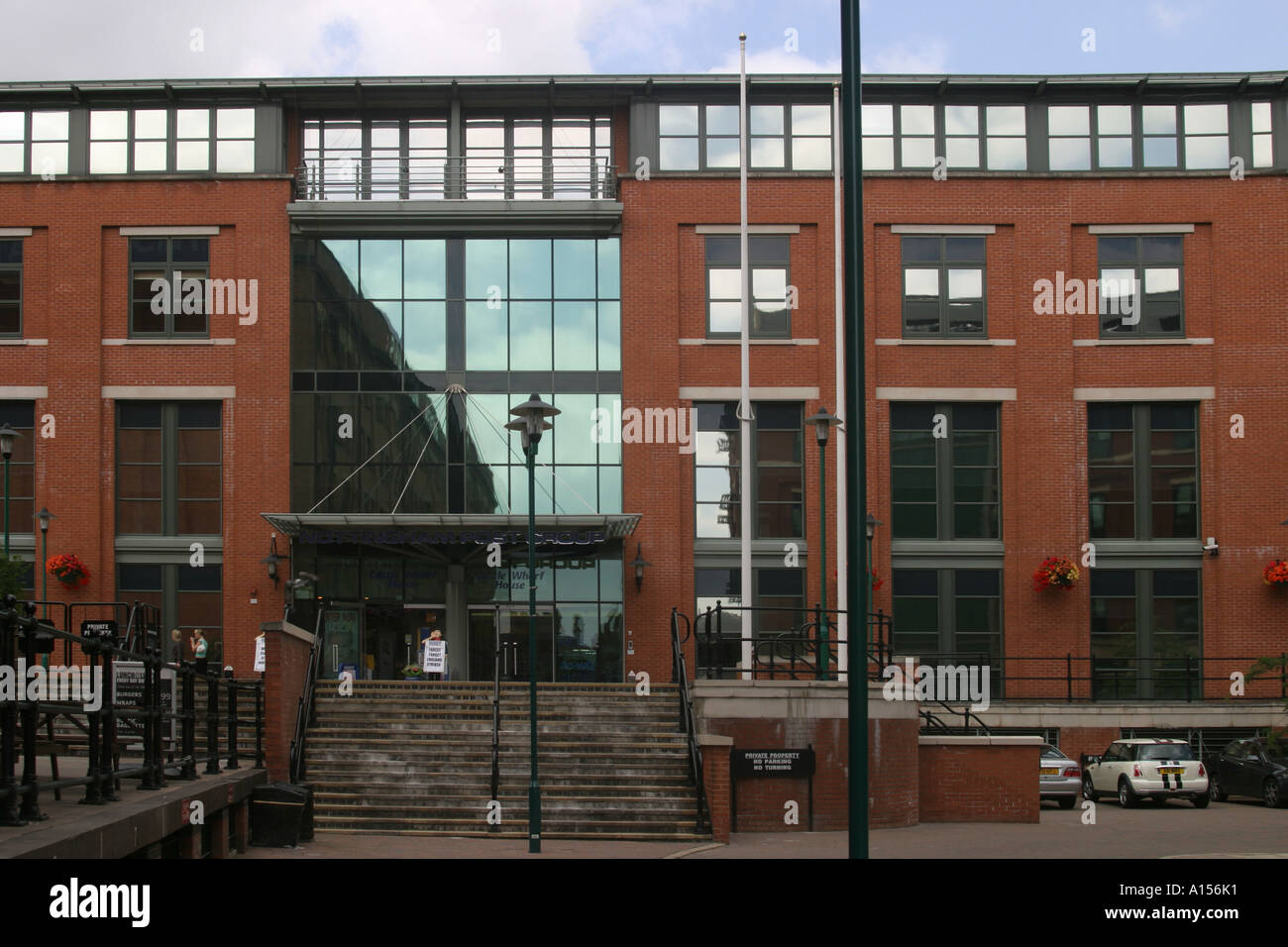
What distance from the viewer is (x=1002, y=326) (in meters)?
34.3

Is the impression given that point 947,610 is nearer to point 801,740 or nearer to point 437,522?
point 801,740

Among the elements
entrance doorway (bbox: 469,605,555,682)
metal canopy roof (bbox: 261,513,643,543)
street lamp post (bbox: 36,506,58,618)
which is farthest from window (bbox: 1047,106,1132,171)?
street lamp post (bbox: 36,506,58,618)

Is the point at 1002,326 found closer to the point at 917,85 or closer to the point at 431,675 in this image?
the point at 917,85

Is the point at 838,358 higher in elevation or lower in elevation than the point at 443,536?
higher

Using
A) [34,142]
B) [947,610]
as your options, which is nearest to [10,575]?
[34,142]

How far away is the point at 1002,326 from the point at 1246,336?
19.0 ft

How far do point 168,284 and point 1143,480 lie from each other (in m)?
23.5

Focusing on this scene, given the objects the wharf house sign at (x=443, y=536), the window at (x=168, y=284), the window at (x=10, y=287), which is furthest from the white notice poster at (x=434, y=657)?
the window at (x=10, y=287)

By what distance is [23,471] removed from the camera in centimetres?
3347

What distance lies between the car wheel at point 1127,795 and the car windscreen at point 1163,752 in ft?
2.02

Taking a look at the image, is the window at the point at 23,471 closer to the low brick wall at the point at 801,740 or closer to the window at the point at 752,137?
the window at the point at 752,137

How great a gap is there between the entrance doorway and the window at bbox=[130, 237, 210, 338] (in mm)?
9514
